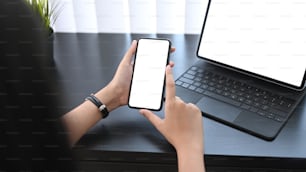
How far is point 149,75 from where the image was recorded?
2.48 ft

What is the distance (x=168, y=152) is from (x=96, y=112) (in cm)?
16

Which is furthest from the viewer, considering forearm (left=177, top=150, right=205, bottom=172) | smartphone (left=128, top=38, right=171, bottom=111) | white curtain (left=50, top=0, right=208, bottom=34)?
white curtain (left=50, top=0, right=208, bottom=34)

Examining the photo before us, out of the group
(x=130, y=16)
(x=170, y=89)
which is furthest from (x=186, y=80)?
(x=130, y=16)

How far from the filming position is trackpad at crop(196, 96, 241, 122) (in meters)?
0.74

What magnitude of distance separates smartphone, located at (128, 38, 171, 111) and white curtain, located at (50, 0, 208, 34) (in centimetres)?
32

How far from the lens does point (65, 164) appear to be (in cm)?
45

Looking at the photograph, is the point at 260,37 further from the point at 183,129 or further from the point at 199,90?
the point at 183,129

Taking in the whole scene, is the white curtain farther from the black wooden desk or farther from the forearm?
the forearm

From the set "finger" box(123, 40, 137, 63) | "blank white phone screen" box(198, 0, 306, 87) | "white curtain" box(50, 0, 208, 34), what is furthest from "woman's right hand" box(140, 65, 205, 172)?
"white curtain" box(50, 0, 208, 34)

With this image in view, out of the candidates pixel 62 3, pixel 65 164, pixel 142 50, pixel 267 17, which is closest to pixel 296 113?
pixel 267 17

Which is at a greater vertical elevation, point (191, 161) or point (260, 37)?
point (260, 37)

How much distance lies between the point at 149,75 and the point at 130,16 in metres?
0.38

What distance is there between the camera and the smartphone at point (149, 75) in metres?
0.75

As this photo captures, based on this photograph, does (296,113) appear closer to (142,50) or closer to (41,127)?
(142,50)
